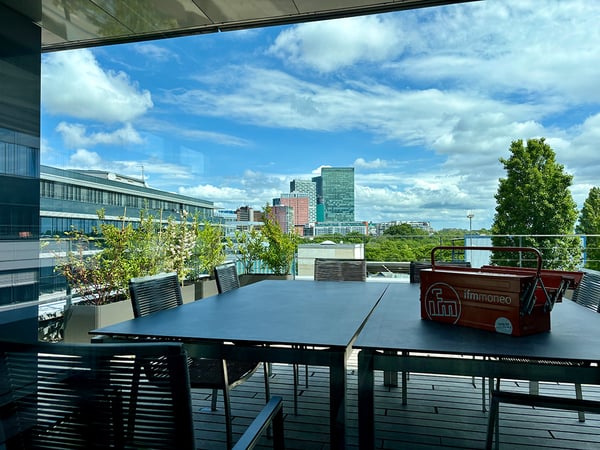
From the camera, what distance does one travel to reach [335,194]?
25.7ft

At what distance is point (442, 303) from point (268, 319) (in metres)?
0.67

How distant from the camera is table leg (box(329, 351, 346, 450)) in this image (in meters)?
1.24

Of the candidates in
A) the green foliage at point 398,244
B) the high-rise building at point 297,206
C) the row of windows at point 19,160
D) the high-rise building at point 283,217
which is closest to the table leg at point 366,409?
the row of windows at point 19,160

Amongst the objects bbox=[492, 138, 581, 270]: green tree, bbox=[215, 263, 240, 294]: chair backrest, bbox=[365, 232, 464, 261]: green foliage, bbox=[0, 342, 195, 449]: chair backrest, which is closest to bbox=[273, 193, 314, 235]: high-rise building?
bbox=[365, 232, 464, 261]: green foliage

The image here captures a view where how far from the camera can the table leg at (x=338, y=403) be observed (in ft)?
4.07

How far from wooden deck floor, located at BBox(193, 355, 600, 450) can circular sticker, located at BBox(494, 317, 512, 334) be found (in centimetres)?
70

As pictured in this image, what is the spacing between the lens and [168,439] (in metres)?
0.81

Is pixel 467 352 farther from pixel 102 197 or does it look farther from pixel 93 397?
pixel 102 197

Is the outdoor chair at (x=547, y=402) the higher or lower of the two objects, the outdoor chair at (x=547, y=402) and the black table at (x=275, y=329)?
the lower

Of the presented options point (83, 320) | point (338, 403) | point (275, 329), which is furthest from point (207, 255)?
point (338, 403)

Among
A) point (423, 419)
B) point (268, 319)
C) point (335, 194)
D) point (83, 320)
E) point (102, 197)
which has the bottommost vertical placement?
point (423, 419)

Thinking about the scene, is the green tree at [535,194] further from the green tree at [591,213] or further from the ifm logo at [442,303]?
the ifm logo at [442,303]

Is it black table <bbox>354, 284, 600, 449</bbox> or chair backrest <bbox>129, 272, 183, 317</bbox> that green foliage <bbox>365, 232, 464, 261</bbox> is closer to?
chair backrest <bbox>129, 272, 183, 317</bbox>

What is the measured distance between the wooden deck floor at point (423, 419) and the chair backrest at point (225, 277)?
66 centimetres
